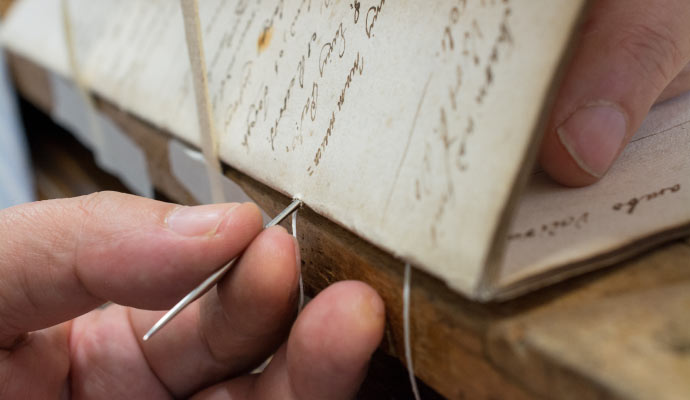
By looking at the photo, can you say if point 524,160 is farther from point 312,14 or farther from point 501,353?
point 312,14

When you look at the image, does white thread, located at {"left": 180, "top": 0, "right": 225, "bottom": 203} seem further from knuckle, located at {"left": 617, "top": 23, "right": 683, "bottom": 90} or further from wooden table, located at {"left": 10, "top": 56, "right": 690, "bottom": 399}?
knuckle, located at {"left": 617, "top": 23, "right": 683, "bottom": 90}

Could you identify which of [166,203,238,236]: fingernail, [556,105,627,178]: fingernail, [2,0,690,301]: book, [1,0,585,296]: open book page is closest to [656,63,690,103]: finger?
[2,0,690,301]: book

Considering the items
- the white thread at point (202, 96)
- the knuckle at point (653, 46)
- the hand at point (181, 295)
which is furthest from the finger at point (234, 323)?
the knuckle at point (653, 46)

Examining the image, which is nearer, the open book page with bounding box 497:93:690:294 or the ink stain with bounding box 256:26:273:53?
the open book page with bounding box 497:93:690:294

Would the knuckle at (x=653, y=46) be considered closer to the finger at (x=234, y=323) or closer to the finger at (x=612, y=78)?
the finger at (x=612, y=78)

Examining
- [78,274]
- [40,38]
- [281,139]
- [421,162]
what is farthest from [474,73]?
[40,38]

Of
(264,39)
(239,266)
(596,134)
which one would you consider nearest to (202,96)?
(264,39)
